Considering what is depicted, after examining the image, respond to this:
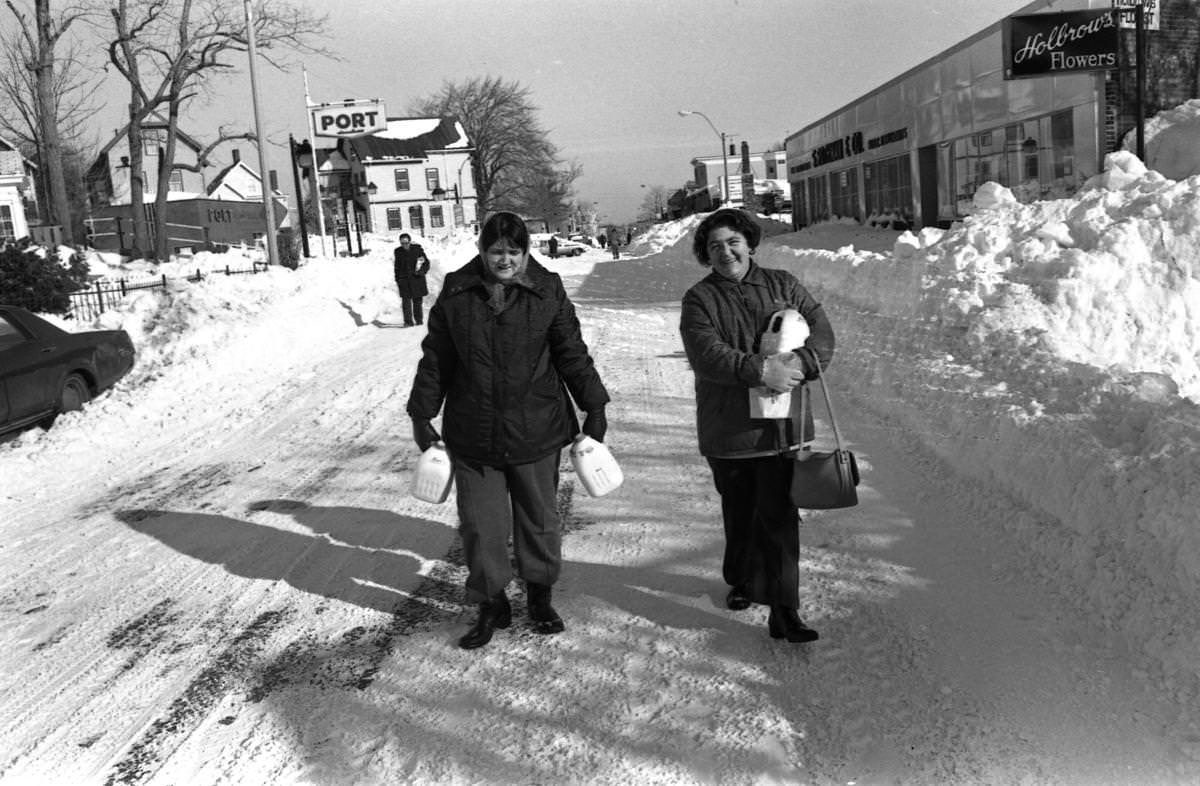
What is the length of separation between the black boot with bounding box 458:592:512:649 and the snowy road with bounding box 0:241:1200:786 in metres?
0.06

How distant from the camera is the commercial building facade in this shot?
665 inches

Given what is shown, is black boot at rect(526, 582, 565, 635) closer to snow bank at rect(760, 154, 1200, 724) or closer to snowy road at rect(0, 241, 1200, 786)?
snowy road at rect(0, 241, 1200, 786)

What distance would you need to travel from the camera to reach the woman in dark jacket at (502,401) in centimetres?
389

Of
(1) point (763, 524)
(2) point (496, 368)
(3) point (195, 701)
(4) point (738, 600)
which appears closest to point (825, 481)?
(1) point (763, 524)

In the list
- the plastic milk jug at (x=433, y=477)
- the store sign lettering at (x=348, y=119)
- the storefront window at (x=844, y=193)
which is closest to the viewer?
the plastic milk jug at (x=433, y=477)

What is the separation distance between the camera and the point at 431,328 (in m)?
4.00

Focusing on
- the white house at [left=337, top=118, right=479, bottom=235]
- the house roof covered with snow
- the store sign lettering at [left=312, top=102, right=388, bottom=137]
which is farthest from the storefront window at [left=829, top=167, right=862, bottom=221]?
the house roof covered with snow

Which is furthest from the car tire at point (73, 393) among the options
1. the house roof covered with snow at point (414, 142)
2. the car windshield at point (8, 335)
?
the house roof covered with snow at point (414, 142)

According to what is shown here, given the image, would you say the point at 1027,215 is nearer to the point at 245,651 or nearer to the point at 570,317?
the point at 570,317

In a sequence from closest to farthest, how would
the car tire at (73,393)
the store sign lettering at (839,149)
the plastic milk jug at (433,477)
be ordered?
1. the plastic milk jug at (433,477)
2. the car tire at (73,393)
3. the store sign lettering at (839,149)

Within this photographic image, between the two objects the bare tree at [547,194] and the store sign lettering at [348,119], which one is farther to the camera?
the bare tree at [547,194]

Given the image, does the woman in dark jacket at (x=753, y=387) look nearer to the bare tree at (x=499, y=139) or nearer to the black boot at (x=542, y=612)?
the black boot at (x=542, y=612)

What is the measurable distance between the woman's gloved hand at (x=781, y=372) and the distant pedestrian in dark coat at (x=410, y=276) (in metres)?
12.3

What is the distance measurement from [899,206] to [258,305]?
17.8 meters
